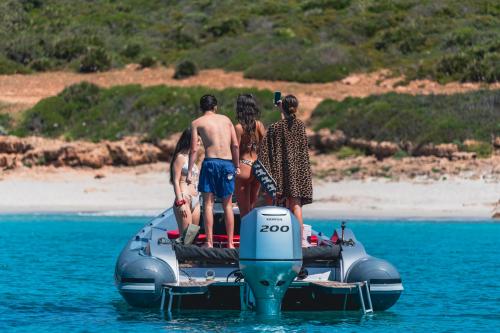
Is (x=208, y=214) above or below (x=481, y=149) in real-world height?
below

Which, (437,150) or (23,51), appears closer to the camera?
(437,150)

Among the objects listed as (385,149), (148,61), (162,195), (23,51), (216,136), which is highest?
(23,51)

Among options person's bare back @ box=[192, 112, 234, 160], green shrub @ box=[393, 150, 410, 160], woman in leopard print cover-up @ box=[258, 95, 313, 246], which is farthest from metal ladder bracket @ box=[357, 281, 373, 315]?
green shrub @ box=[393, 150, 410, 160]

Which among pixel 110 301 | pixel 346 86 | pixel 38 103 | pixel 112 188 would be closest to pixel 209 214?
pixel 110 301

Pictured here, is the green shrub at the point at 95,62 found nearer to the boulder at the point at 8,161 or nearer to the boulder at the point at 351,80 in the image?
the boulder at the point at 351,80

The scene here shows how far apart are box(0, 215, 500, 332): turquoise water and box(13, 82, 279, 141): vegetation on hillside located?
777 centimetres

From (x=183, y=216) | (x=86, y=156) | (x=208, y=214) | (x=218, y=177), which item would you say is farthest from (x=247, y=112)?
(x=86, y=156)

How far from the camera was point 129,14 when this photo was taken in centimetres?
5541

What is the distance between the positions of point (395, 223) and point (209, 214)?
1311 cm

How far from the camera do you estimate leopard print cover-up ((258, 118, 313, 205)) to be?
470 inches

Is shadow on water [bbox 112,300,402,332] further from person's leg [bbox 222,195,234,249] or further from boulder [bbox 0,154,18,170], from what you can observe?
boulder [bbox 0,154,18,170]

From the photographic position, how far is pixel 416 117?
30453 millimetres

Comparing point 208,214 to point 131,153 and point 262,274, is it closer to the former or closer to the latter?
point 262,274

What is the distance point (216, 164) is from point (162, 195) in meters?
16.1
